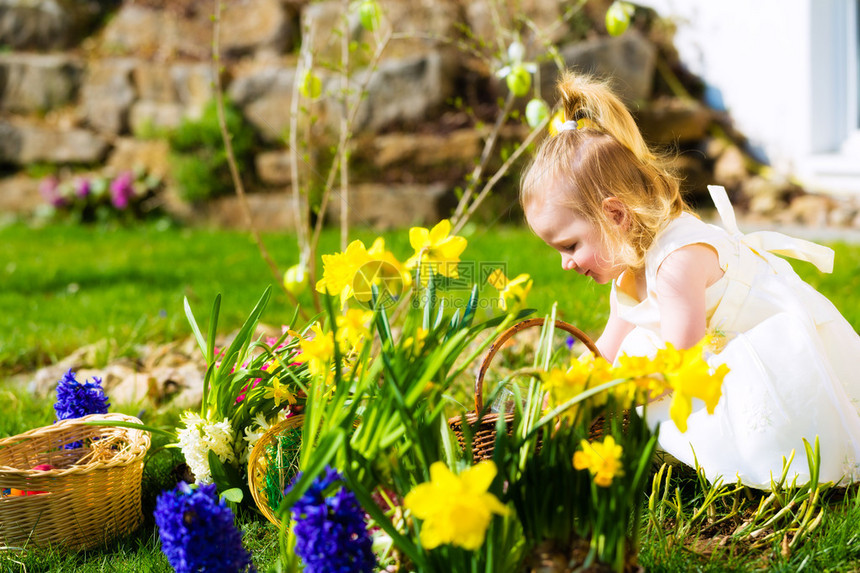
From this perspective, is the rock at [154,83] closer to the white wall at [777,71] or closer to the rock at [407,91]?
the rock at [407,91]

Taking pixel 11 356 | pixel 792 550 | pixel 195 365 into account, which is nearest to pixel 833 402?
pixel 792 550

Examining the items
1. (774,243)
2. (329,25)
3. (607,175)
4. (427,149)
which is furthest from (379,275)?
(329,25)

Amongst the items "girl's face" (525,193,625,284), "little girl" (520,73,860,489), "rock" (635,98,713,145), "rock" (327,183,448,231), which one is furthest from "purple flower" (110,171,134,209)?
"girl's face" (525,193,625,284)

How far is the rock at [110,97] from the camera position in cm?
616

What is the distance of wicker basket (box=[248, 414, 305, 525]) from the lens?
4.99ft

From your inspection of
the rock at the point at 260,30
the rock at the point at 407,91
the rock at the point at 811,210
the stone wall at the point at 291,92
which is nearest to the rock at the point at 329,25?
the stone wall at the point at 291,92

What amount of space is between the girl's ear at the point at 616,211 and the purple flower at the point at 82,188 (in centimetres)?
514

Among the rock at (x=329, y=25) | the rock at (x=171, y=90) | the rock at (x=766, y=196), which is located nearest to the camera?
the rock at (x=766, y=196)

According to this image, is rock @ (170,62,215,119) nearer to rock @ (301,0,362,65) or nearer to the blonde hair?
rock @ (301,0,362,65)

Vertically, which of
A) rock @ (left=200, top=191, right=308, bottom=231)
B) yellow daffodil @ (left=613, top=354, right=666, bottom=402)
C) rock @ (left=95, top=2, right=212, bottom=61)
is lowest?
rock @ (left=200, top=191, right=308, bottom=231)

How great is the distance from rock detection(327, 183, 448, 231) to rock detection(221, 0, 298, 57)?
1.73 metres

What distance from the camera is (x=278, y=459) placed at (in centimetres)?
155

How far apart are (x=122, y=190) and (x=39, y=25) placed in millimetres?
2292

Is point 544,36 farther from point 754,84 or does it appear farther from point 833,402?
point 754,84
